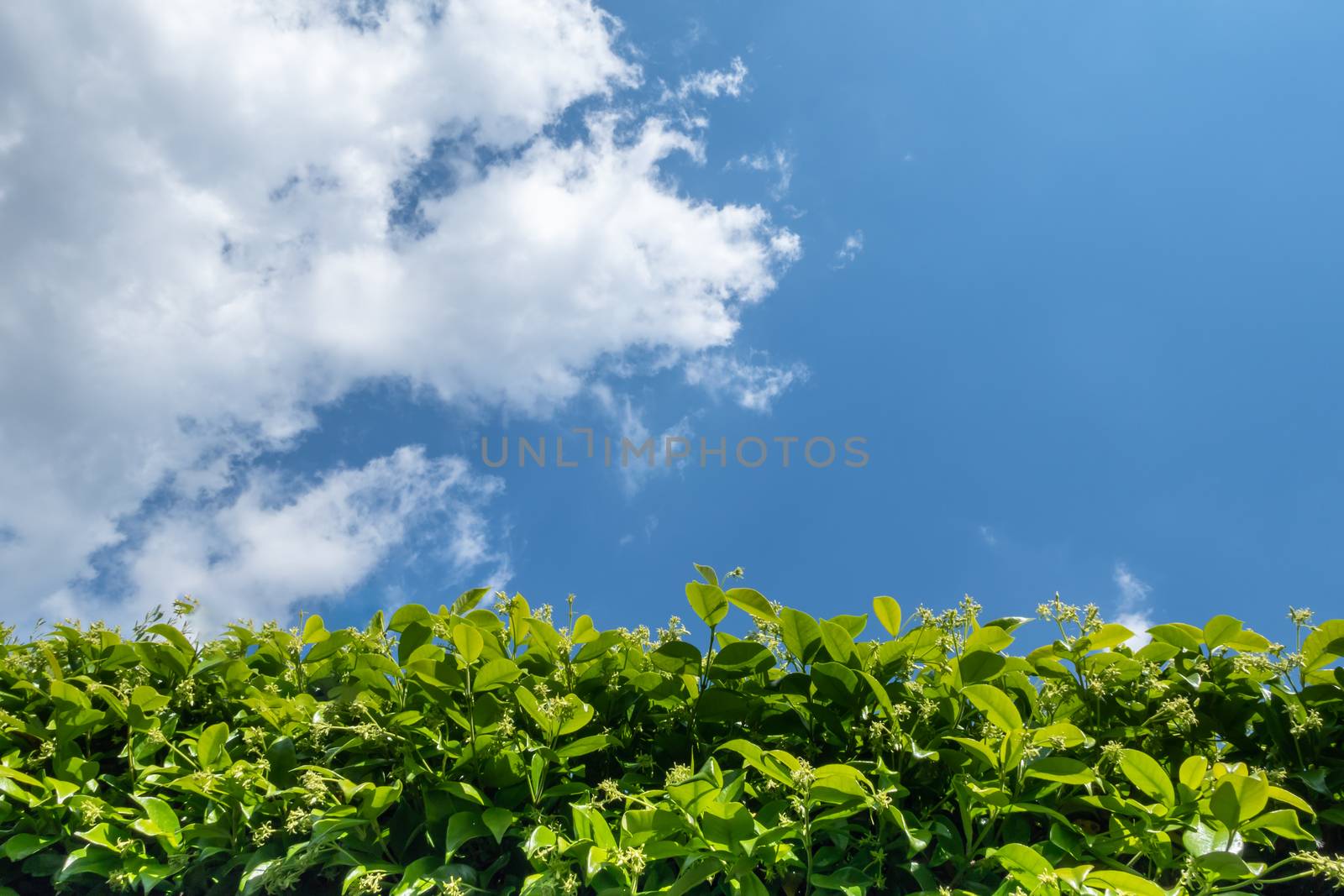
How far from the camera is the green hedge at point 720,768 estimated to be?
2.23 m

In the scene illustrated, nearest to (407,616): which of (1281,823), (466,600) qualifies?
(466,600)

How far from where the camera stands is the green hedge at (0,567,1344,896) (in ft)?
7.32

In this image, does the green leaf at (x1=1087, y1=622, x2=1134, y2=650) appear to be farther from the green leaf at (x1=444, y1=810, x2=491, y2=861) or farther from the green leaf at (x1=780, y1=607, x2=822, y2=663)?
the green leaf at (x1=444, y1=810, x2=491, y2=861)

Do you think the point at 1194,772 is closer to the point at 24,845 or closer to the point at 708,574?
the point at 708,574

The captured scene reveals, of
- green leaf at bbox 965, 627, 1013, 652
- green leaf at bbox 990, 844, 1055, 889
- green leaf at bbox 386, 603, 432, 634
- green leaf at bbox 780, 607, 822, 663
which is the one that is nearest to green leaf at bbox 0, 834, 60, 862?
green leaf at bbox 386, 603, 432, 634

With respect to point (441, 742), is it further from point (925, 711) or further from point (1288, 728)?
point (1288, 728)

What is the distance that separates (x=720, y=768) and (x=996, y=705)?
85 centimetres

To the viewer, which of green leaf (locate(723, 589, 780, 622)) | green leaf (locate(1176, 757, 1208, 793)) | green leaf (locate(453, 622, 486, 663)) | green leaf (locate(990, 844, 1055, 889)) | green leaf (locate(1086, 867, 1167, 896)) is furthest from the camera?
green leaf (locate(723, 589, 780, 622))

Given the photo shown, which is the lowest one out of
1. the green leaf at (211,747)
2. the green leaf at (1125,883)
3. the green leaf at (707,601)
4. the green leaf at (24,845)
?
the green leaf at (1125,883)

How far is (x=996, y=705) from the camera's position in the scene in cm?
234

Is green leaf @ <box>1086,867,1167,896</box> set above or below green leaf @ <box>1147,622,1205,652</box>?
below

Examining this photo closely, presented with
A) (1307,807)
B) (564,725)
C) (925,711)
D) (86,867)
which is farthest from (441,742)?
(1307,807)

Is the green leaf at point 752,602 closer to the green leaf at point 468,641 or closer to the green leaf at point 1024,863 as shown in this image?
the green leaf at point 468,641

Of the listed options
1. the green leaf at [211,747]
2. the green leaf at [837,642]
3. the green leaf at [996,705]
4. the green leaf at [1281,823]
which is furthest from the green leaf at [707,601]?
the green leaf at [211,747]
